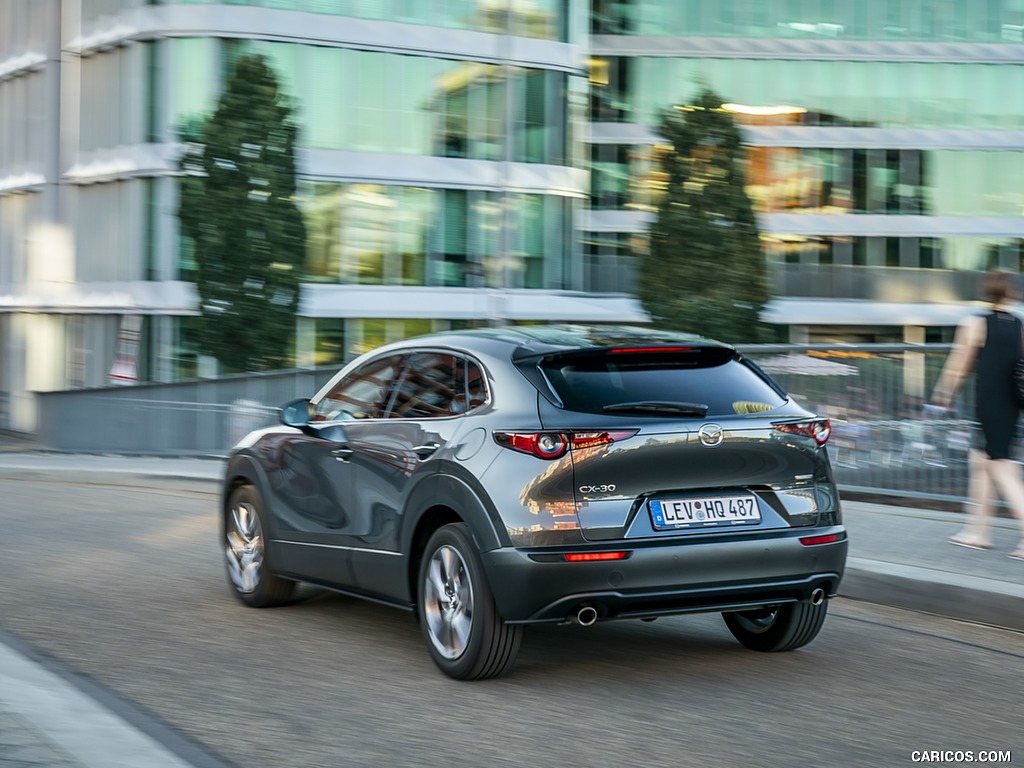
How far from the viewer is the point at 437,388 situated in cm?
733

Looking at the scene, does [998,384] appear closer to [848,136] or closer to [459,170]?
[459,170]

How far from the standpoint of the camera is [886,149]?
5300 cm

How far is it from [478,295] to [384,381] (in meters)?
31.7

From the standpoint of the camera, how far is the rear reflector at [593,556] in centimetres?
639

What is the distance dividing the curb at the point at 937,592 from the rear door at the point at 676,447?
199 cm

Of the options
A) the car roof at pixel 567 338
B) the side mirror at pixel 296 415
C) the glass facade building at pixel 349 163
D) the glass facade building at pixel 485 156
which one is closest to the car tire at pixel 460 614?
the car roof at pixel 567 338

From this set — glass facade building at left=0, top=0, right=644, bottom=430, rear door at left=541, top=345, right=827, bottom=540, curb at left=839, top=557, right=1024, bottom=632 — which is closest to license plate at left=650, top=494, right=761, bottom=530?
rear door at left=541, top=345, right=827, bottom=540

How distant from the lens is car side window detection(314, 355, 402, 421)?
7.77 m

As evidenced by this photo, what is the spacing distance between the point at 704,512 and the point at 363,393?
2132 millimetres

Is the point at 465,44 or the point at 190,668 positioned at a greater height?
the point at 465,44

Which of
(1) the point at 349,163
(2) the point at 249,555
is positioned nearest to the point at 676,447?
(2) the point at 249,555

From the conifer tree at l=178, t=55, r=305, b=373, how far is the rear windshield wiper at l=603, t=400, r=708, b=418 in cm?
2284

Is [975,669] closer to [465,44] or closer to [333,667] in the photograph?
[333,667]

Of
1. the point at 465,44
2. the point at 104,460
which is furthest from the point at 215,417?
the point at 465,44
